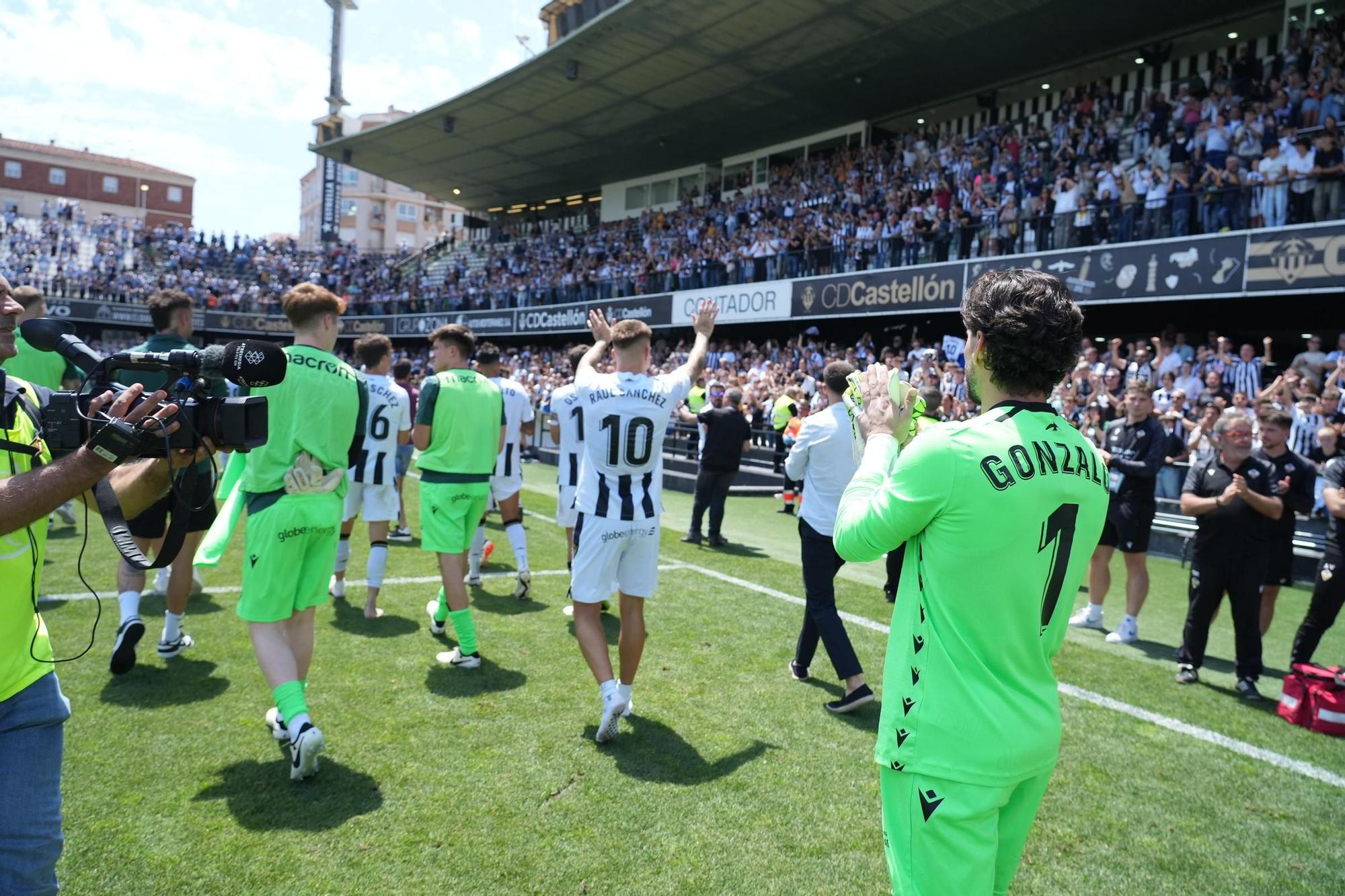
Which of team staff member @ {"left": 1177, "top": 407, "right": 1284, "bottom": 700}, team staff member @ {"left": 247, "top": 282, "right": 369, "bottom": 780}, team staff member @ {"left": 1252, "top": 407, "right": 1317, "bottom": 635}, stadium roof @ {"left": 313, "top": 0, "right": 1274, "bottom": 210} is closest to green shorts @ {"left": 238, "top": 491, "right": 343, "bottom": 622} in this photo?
team staff member @ {"left": 247, "top": 282, "right": 369, "bottom": 780}

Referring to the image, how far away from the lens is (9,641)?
205cm

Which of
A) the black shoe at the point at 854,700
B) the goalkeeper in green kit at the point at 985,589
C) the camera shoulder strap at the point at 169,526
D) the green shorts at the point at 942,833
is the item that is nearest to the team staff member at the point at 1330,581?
the black shoe at the point at 854,700

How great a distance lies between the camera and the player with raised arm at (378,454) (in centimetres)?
654

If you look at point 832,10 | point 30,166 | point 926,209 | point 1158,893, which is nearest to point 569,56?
point 832,10

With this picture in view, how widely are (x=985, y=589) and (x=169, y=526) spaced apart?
201cm

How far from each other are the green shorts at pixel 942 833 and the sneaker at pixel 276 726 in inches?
116

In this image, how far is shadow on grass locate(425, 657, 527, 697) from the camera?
478 cm

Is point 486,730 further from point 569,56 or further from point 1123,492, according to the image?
point 569,56

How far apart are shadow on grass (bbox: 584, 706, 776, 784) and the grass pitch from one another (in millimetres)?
14

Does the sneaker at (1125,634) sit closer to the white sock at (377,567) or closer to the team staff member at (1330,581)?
the team staff member at (1330,581)

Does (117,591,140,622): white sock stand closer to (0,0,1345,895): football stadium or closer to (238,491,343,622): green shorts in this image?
(0,0,1345,895): football stadium

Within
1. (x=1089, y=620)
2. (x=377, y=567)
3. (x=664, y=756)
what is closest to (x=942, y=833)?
(x=664, y=756)

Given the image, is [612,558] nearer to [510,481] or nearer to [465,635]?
[465,635]

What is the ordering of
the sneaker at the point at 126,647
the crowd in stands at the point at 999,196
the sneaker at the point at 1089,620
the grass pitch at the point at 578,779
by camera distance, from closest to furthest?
the grass pitch at the point at 578,779
the sneaker at the point at 126,647
the sneaker at the point at 1089,620
the crowd in stands at the point at 999,196
